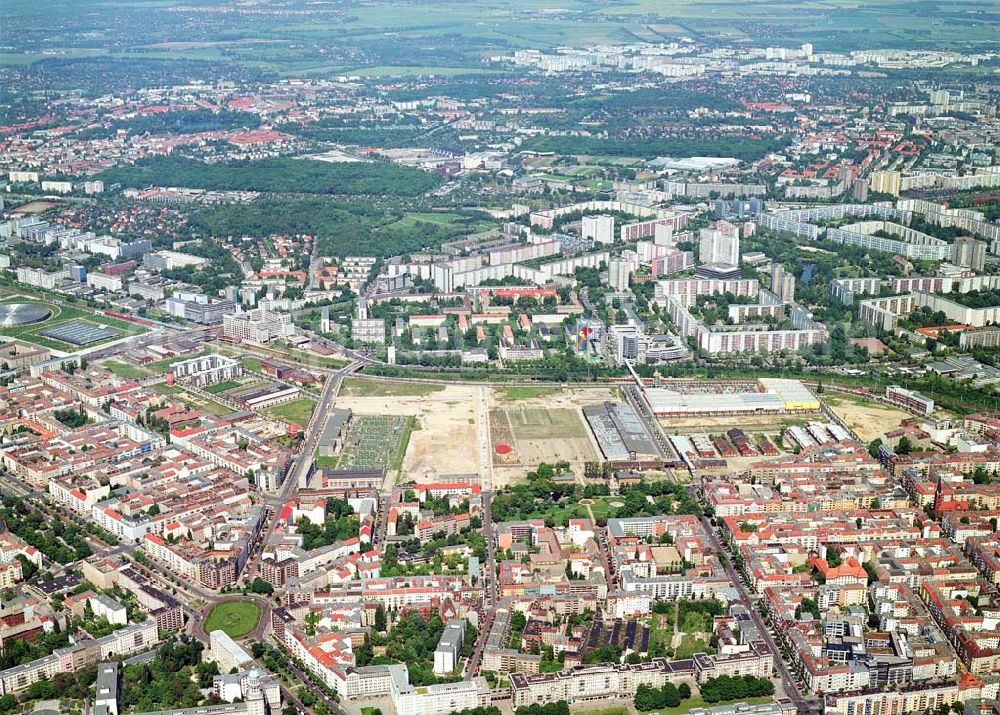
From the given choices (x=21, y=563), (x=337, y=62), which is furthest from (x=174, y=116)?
(x=21, y=563)

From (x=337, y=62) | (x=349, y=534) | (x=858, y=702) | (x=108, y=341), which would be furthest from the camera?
(x=337, y=62)

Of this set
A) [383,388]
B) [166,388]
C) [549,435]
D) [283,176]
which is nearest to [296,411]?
[383,388]

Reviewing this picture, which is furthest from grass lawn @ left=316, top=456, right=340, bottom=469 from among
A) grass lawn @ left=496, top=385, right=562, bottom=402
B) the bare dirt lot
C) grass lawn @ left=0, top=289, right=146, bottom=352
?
grass lawn @ left=0, top=289, right=146, bottom=352

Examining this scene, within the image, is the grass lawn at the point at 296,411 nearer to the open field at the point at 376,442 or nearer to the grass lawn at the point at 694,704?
the open field at the point at 376,442

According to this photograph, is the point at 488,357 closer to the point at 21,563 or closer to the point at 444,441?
the point at 444,441

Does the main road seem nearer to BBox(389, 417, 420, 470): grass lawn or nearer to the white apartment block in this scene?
BBox(389, 417, 420, 470): grass lawn
